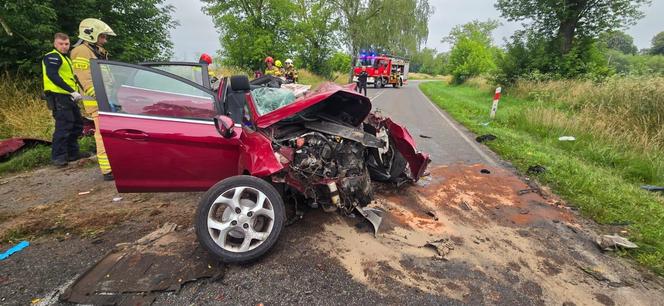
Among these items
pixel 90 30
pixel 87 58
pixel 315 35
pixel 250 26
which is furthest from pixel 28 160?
pixel 315 35

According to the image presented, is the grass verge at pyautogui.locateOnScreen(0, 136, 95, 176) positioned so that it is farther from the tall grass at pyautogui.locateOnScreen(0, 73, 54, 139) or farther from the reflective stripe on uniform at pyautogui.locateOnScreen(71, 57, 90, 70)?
the reflective stripe on uniform at pyautogui.locateOnScreen(71, 57, 90, 70)

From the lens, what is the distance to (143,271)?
2.41m

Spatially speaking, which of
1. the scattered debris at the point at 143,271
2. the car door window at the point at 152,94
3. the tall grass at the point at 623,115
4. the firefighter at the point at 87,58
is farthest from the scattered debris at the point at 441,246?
the tall grass at the point at 623,115

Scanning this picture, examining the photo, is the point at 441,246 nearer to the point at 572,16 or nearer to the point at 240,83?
the point at 240,83

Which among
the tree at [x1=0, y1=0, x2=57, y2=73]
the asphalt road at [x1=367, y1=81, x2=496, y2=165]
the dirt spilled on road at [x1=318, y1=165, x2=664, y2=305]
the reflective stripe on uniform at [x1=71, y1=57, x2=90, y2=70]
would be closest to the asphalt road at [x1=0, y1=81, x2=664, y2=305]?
the dirt spilled on road at [x1=318, y1=165, x2=664, y2=305]

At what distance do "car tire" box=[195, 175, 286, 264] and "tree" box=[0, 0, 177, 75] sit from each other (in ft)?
21.8

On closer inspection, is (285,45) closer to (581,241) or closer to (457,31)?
(581,241)

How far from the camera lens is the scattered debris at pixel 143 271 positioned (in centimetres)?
217

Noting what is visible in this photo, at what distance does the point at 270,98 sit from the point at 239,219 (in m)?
1.40

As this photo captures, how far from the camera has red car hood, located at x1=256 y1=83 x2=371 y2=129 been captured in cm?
286

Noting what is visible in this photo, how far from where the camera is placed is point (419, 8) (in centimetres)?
3597

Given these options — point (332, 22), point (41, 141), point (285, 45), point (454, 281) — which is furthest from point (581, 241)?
point (332, 22)

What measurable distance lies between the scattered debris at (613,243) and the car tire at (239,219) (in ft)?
9.26

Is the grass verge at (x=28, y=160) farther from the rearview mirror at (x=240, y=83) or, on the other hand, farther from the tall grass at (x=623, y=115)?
the tall grass at (x=623, y=115)
